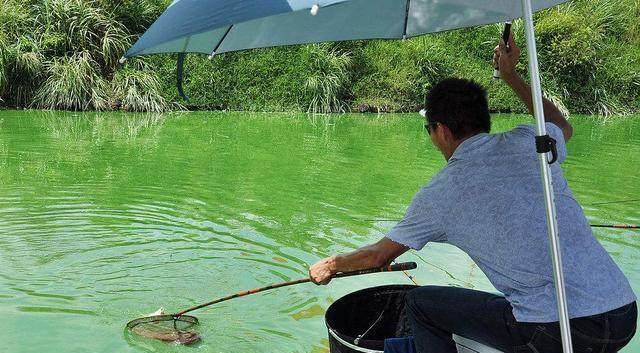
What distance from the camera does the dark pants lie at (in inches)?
72.1

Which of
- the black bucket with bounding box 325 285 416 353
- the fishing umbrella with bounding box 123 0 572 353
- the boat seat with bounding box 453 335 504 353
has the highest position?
the fishing umbrella with bounding box 123 0 572 353

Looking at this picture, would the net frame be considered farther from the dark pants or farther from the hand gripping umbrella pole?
the dark pants

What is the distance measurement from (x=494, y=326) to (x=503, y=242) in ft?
0.88

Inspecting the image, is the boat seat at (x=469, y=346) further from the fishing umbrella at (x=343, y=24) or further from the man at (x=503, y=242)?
the fishing umbrella at (x=343, y=24)

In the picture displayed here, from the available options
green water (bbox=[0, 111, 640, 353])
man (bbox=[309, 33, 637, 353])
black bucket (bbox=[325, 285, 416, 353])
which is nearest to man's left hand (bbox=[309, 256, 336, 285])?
man (bbox=[309, 33, 637, 353])

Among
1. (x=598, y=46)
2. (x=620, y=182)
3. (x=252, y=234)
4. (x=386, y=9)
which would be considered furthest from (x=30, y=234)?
(x=598, y=46)

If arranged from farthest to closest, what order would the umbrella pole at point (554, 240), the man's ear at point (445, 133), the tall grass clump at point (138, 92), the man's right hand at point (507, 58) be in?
the tall grass clump at point (138, 92)
the man's right hand at point (507, 58)
the man's ear at point (445, 133)
the umbrella pole at point (554, 240)

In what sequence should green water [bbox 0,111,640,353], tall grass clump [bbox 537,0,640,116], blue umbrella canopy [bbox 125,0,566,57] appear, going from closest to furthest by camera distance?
blue umbrella canopy [bbox 125,0,566,57] → green water [bbox 0,111,640,353] → tall grass clump [bbox 537,0,640,116]

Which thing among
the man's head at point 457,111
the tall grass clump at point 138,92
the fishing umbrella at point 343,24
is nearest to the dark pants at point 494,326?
the man's head at point 457,111

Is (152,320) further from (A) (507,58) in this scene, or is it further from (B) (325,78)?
(B) (325,78)

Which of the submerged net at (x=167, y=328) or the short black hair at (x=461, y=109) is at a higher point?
the short black hair at (x=461, y=109)

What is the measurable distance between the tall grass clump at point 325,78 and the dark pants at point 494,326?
1610cm

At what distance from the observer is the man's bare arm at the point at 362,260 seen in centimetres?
208

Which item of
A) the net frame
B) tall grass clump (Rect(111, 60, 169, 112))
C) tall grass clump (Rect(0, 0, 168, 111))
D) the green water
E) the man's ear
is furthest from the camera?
tall grass clump (Rect(111, 60, 169, 112))
